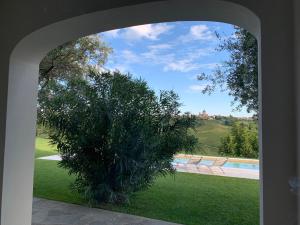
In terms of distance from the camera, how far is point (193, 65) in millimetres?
5426

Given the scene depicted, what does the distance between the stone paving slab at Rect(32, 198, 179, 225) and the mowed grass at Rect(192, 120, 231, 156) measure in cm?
138

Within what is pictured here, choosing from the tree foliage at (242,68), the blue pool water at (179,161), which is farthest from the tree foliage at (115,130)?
the tree foliage at (242,68)

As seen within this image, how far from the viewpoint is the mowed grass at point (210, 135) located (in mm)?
4578

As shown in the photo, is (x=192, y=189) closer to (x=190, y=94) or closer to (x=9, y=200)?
(x=190, y=94)

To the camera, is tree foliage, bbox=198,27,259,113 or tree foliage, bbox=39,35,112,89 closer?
tree foliage, bbox=198,27,259,113

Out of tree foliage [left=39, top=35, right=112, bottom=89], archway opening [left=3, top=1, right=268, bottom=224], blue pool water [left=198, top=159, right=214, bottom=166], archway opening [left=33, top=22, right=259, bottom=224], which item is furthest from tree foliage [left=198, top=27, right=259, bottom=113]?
tree foliage [left=39, top=35, right=112, bottom=89]

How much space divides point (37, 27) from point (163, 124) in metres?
2.77

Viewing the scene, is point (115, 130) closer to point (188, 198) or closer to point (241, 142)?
point (188, 198)

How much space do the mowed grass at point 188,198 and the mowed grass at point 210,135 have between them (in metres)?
0.76

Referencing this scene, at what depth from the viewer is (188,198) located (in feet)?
17.5

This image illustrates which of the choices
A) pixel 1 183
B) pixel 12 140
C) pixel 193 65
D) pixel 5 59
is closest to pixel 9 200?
pixel 1 183

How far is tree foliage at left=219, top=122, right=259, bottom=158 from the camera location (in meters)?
4.61

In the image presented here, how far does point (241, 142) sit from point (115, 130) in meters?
2.27

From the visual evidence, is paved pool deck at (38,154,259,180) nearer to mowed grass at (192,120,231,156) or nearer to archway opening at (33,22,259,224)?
archway opening at (33,22,259,224)
